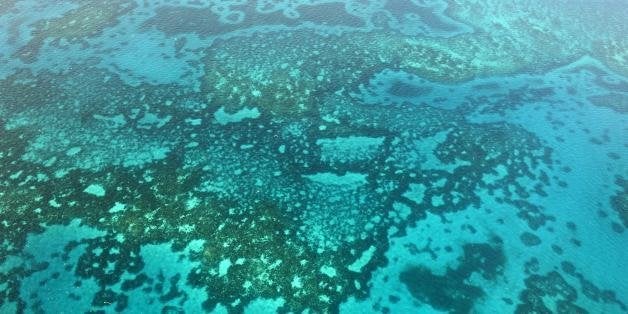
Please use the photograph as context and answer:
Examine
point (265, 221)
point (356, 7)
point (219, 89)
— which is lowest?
point (265, 221)

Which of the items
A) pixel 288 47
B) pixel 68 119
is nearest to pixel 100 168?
pixel 68 119

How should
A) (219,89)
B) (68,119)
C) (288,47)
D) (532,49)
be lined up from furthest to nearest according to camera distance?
(532,49) < (288,47) < (219,89) < (68,119)

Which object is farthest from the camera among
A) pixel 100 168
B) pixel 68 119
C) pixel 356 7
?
pixel 356 7

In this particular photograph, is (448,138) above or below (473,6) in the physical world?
below

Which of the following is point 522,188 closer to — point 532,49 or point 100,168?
point 532,49

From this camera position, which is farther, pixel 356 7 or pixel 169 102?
pixel 356 7

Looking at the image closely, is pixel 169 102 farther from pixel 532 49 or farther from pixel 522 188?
pixel 532 49
